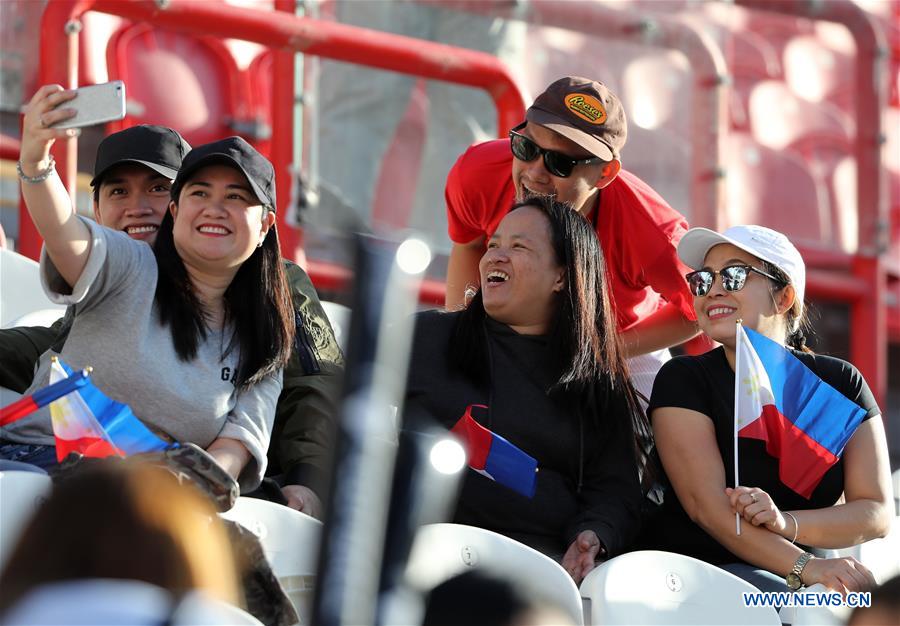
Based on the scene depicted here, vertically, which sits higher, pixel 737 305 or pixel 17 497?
pixel 737 305

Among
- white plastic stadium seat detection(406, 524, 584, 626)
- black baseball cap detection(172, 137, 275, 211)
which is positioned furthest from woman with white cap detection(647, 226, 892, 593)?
black baseball cap detection(172, 137, 275, 211)

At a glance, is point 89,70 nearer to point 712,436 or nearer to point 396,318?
point 712,436

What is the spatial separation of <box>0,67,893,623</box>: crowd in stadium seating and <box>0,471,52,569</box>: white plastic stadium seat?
1.44ft

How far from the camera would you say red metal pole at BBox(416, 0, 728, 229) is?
512 centimetres

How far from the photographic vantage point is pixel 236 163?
2732 mm

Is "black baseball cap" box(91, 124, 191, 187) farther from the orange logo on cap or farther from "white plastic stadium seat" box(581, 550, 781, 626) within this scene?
"white plastic stadium seat" box(581, 550, 781, 626)

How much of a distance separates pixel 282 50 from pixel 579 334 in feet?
6.51

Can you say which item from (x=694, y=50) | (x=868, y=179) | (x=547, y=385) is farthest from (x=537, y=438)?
(x=868, y=179)

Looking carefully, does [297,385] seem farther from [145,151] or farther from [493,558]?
[493,558]

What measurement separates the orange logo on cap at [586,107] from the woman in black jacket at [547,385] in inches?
11.0

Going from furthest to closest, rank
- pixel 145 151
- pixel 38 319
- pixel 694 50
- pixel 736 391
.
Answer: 1. pixel 694 50
2. pixel 38 319
3. pixel 145 151
4. pixel 736 391

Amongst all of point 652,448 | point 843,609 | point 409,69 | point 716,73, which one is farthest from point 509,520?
point 716,73

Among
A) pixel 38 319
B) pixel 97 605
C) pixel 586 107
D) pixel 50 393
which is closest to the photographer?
pixel 97 605

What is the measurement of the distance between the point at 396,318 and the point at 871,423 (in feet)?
6.17
